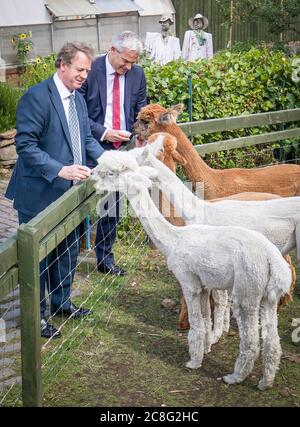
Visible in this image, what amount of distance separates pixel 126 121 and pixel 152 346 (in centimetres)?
222

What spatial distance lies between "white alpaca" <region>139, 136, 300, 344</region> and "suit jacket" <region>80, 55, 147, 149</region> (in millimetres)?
1318

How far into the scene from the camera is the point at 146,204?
507 cm

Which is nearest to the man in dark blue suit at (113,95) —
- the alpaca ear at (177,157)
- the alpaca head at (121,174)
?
the alpaca ear at (177,157)

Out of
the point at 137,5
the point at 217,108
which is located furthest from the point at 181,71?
the point at 137,5

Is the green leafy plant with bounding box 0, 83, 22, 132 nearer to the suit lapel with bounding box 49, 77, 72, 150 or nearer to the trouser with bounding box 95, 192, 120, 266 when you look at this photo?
the trouser with bounding box 95, 192, 120, 266

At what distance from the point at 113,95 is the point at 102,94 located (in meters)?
0.11

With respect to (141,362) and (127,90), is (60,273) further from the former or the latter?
(127,90)

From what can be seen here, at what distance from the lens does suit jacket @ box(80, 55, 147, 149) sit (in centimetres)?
675

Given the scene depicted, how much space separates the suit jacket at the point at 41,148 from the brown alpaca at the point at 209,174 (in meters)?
1.01

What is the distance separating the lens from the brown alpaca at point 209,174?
648cm

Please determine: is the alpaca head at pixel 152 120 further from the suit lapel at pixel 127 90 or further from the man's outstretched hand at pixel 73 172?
the man's outstretched hand at pixel 73 172

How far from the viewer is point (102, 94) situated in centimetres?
678

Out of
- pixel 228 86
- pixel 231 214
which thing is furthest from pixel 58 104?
pixel 228 86

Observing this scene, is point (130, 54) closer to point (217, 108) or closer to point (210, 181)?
point (210, 181)
